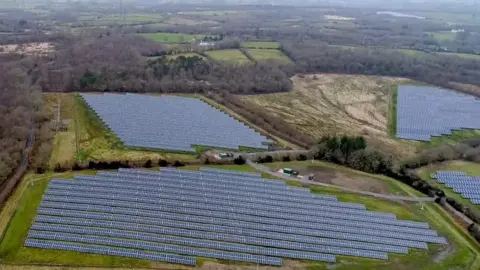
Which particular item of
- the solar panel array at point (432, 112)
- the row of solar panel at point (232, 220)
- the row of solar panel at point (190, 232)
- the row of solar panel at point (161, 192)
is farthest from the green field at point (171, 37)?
the row of solar panel at point (190, 232)

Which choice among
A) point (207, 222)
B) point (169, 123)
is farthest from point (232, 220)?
point (169, 123)

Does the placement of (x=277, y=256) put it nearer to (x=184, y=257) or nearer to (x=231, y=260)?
(x=231, y=260)

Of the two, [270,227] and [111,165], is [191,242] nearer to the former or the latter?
[270,227]

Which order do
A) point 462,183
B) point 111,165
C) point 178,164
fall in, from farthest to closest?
point 178,164, point 462,183, point 111,165

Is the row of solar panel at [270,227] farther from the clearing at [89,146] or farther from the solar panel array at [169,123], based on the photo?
the solar panel array at [169,123]

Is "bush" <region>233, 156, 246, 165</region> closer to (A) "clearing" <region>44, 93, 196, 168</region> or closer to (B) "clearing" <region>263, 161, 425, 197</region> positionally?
(B) "clearing" <region>263, 161, 425, 197</region>

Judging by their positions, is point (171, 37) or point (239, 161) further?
point (171, 37)

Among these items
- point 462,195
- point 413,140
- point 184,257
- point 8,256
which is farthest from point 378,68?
point 8,256
